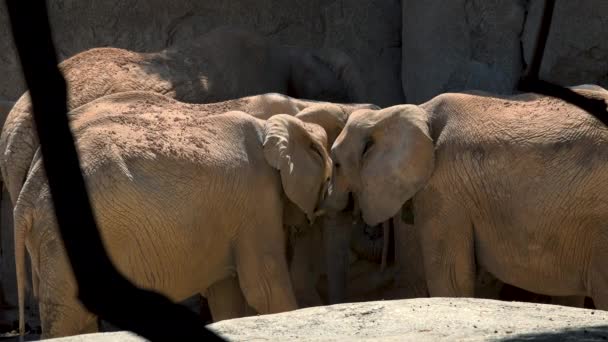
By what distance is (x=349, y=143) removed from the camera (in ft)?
27.8

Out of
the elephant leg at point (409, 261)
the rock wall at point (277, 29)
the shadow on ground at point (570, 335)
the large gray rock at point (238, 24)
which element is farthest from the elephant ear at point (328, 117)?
the shadow on ground at point (570, 335)

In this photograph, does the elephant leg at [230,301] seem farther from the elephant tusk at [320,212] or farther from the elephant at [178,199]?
the elephant tusk at [320,212]

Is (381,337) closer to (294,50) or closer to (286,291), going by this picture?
(286,291)

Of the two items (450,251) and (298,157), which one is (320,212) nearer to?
(298,157)

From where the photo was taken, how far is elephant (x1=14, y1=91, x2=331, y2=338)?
7.79 m

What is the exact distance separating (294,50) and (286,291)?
2327 millimetres

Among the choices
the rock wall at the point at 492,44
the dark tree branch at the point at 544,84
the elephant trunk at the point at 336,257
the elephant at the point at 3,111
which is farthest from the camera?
the rock wall at the point at 492,44

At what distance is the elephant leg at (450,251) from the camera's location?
8266 mm

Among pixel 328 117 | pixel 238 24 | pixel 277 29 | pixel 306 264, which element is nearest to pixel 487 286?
pixel 306 264

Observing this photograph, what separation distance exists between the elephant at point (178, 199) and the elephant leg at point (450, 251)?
719mm

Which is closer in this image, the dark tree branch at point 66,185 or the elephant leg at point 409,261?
the dark tree branch at point 66,185

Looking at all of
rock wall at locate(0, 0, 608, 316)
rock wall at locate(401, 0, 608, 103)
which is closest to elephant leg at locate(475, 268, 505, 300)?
rock wall at locate(401, 0, 608, 103)

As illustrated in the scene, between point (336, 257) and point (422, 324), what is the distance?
295 centimetres

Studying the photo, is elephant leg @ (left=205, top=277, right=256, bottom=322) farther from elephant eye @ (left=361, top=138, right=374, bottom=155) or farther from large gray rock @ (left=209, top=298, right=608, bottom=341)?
large gray rock @ (left=209, top=298, right=608, bottom=341)
